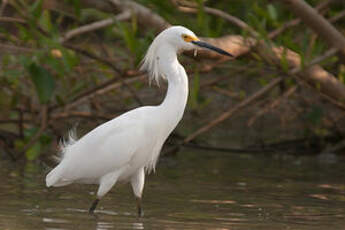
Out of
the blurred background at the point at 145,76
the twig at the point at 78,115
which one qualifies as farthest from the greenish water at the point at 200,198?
A: the twig at the point at 78,115

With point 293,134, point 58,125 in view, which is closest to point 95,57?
point 58,125

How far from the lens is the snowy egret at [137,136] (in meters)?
6.20

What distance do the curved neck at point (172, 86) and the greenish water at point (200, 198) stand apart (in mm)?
753

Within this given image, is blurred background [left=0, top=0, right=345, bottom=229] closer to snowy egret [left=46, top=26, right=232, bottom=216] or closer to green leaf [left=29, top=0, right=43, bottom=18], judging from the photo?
A: green leaf [left=29, top=0, right=43, bottom=18]

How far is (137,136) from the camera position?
6.19 metres

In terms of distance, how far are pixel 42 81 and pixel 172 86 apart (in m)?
1.97

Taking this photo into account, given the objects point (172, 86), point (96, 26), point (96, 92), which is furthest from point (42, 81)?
point (172, 86)

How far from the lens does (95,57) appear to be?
8.40m

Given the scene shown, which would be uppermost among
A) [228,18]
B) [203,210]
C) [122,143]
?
[228,18]

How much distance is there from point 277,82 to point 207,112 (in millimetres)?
3489

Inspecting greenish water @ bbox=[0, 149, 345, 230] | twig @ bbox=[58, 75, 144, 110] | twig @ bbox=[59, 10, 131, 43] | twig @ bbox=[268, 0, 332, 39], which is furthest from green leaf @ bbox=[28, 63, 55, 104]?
twig @ bbox=[268, 0, 332, 39]

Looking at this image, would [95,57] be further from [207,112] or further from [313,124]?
[207,112]

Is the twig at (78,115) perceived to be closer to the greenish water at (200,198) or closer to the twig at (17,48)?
the greenish water at (200,198)

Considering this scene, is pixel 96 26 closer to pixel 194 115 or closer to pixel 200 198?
pixel 200 198
